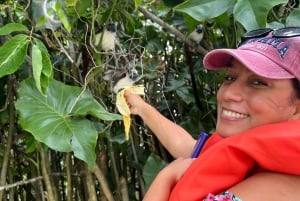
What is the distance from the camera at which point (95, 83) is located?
124cm

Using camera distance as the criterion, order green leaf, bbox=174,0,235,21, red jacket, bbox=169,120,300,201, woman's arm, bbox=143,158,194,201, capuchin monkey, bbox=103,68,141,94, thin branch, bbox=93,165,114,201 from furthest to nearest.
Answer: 1. thin branch, bbox=93,165,114,201
2. capuchin monkey, bbox=103,68,141,94
3. green leaf, bbox=174,0,235,21
4. woman's arm, bbox=143,158,194,201
5. red jacket, bbox=169,120,300,201

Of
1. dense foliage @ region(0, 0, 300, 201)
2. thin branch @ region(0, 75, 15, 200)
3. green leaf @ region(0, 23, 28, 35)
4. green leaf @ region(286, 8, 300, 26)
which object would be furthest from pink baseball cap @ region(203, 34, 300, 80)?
thin branch @ region(0, 75, 15, 200)

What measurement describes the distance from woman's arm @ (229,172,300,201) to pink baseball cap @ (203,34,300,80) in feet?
0.44

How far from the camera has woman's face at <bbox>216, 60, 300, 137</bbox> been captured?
0.77 metres

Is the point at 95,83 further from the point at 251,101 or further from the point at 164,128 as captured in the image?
the point at 251,101

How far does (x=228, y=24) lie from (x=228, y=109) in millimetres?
454

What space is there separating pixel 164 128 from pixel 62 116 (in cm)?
20

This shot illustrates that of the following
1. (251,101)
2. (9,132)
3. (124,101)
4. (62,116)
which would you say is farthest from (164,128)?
(9,132)

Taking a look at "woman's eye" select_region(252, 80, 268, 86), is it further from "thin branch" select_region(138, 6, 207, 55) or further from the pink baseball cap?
"thin branch" select_region(138, 6, 207, 55)

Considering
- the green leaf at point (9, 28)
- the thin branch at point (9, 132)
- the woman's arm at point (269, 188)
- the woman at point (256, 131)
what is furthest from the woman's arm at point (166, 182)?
the thin branch at point (9, 132)

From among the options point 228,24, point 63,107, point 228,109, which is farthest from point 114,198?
point 228,109

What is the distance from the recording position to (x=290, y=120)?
0.78 meters

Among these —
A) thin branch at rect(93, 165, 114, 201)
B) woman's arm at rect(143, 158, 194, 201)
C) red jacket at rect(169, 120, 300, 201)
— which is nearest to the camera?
red jacket at rect(169, 120, 300, 201)

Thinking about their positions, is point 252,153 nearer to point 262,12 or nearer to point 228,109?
point 228,109
